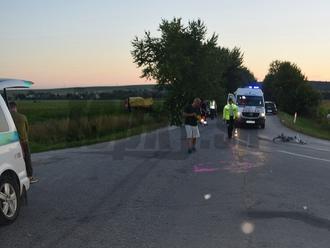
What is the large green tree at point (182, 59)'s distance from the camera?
4288cm

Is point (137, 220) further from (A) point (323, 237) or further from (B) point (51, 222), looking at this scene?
(A) point (323, 237)

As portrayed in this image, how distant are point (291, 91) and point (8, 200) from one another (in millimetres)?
86724

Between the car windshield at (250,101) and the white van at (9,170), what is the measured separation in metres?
26.5

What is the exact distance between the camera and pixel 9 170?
6926 millimetres

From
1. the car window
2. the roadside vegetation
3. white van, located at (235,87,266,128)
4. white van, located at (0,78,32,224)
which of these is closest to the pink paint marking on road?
white van, located at (0,78,32,224)

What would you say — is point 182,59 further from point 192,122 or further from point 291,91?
point 291,91

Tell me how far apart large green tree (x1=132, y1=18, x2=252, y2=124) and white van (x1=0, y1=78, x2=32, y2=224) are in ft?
113

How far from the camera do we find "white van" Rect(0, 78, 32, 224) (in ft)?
21.9

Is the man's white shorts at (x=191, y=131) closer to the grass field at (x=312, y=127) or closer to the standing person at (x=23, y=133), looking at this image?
the standing person at (x=23, y=133)

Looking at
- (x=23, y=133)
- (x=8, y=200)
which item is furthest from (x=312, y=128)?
(x=8, y=200)

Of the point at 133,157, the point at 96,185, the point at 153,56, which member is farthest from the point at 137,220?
the point at 153,56

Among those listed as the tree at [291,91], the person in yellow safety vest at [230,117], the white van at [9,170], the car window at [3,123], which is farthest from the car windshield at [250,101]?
the tree at [291,91]

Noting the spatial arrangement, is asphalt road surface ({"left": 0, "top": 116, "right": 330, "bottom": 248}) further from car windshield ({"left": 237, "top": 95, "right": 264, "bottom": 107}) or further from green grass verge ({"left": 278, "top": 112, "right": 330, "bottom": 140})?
car windshield ({"left": 237, "top": 95, "right": 264, "bottom": 107})

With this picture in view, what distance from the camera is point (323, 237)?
20.1 ft
